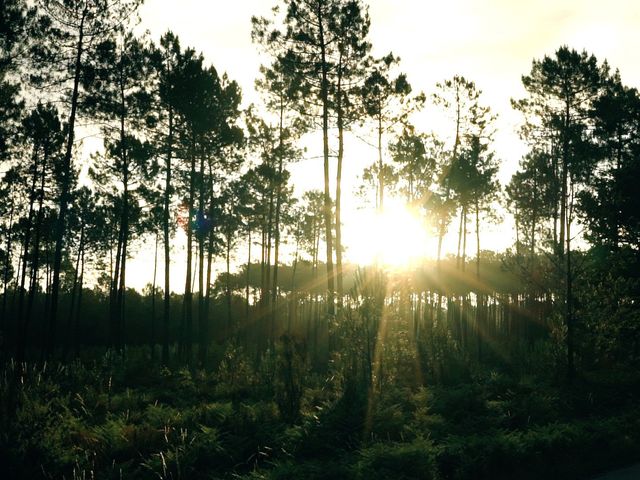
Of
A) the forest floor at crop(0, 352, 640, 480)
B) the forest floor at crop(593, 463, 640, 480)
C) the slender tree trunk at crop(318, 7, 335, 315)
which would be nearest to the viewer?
the forest floor at crop(0, 352, 640, 480)

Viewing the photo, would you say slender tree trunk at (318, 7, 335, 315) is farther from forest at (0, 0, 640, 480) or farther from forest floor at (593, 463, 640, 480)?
forest floor at (593, 463, 640, 480)

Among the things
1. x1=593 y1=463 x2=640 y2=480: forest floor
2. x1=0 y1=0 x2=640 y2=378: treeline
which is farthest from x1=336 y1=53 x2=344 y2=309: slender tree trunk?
x1=593 y1=463 x2=640 y2=480: forest floor

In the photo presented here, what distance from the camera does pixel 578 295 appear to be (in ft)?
50.9

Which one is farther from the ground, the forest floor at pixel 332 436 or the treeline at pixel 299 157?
the treeline at pixel 299 157

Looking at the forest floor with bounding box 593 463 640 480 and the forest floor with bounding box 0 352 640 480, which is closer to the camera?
the forest floor with bounding box 0 352 640 480

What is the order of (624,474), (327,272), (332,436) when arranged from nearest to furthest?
(624,474) < (332,436) < (327,272)

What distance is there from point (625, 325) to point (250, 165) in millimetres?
19246

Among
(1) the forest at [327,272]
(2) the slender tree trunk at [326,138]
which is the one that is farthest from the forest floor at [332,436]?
(2) the slender tree trunk at [326,138]

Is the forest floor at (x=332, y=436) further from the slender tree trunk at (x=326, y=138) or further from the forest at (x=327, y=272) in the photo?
the slender tree trunk at (x=326, y=138)

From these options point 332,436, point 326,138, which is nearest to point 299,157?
point 326,138

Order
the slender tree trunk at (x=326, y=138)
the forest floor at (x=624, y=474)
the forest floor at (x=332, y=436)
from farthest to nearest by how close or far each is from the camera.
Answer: the slender tree trunk at (x=326, y=138) → the forest floor at (x=624, y=474) → the forest floor at (x=332, y=436)

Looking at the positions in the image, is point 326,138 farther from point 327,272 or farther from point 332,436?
point 332,436

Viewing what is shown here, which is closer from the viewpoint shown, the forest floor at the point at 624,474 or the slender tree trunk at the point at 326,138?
the forest floor at the point at 624,474

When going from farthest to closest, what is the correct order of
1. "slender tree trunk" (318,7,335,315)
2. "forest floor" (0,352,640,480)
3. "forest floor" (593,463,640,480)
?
"slender tree trunk" (318,7,335,315), "forest floor" (593,463,640,480), "forest floor" (0,352,640,480)
